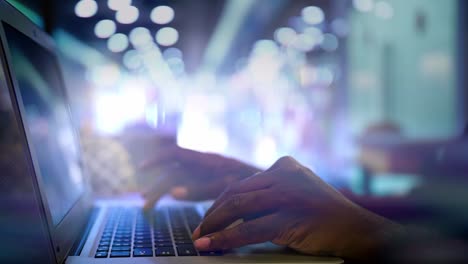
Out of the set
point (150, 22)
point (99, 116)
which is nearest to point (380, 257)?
point (99, 116)

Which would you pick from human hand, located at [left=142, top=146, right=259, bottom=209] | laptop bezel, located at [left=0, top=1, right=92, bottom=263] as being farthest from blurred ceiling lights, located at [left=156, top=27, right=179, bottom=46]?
laptop bezel, located at [left=0, top=1, right=92, bottom=263]

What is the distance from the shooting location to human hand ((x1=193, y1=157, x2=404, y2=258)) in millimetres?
584

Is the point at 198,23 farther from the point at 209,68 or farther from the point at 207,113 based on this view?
the point at 209,68

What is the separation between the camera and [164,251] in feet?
1.85

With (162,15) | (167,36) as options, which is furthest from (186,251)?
(167,36)

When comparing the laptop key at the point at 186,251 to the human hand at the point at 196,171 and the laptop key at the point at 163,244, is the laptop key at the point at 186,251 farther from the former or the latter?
the human hand at the point at 196,171

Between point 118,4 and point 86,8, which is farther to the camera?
point 118,4

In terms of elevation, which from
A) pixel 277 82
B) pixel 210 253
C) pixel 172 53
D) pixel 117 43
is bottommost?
pixel 277 82

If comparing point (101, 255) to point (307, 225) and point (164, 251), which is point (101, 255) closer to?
point (164, 251)

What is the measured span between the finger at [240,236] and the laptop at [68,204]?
1cm

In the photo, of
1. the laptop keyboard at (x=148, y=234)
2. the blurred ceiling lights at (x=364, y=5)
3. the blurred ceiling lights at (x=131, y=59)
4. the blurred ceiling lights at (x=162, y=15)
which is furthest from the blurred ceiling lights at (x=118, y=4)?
the blurred ceiling lights at (x=364, y=5)

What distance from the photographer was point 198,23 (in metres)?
3.51

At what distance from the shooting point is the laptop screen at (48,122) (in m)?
0.57

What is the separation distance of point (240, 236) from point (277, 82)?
450 cm
